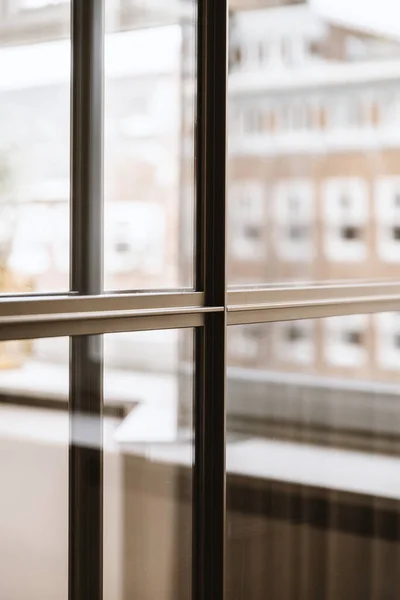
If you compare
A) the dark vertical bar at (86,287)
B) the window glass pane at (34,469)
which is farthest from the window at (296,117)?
the window glass pane at (34,469)

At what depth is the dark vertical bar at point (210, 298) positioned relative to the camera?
1.42 m

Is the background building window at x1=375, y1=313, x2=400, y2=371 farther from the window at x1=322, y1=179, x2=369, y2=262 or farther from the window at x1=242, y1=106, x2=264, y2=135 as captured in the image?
the window at x1=242, y1=106, x2=264, y2=135

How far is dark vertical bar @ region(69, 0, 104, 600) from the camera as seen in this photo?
4.05 ft

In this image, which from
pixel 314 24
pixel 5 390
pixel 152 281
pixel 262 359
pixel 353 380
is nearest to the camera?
pixel 5 390

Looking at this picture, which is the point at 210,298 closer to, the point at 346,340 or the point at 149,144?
the point at 149,144

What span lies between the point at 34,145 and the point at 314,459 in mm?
998

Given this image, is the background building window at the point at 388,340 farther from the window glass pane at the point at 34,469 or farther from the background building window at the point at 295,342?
the window glass pane at the point at 34,469

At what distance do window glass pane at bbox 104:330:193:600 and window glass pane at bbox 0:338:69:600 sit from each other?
92 mm

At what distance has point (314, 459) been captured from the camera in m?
1.86

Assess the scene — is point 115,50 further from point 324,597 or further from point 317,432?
point 324,597

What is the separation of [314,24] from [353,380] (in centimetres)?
81

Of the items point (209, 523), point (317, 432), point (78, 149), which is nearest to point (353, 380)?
point (317, 432)

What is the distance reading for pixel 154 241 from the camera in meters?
1.39

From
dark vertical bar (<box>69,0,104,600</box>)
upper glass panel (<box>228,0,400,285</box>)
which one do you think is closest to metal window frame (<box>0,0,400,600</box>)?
dark vertical bar (<box>69,0,104,600</box>)
